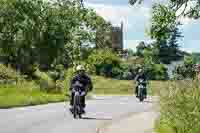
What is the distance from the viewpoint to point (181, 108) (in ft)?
47.7

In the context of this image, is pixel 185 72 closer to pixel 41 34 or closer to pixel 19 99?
pixel 19 99

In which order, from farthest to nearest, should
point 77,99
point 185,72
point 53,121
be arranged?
point 77,99, point 185,72, point 53,121

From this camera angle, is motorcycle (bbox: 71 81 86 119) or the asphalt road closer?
the asphalt road

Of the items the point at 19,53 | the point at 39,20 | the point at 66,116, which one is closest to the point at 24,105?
the point at 66,116

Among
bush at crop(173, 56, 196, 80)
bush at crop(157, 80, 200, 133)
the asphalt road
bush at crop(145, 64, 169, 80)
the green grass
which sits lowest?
bush at crop(145, 64, 169, 80)

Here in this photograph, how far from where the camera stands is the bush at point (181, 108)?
45.9ft

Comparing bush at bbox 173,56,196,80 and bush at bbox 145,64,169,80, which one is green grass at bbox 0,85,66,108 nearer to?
bush at bbox 173,56,196,80

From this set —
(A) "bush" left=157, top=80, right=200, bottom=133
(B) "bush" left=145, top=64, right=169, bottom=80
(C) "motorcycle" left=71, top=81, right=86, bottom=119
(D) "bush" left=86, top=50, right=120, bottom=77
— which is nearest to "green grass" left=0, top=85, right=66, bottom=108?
(C) "motorcycle" left=71, top=81, right=86, bottom=119

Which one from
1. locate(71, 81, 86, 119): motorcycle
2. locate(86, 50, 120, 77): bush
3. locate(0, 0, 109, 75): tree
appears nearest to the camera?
locate(71, 81, 86, 119): motorcycle

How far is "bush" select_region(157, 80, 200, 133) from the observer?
45.9 ft

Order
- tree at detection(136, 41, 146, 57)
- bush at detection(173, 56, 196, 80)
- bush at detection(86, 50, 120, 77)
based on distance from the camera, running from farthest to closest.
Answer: tree at detection(136, 41, 146, 57) → bush at detection(86, 50, 120, 77) → bush at detection(173, 56, 196, 80)

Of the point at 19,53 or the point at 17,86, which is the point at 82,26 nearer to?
the point at 19,53

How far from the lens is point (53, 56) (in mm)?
92688

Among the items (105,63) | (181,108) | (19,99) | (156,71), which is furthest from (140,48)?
(181,108)
